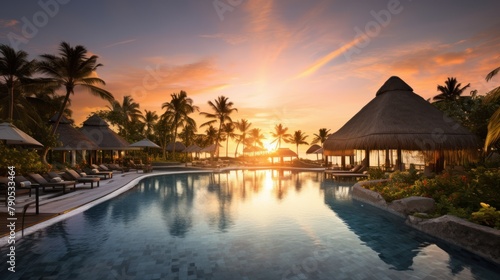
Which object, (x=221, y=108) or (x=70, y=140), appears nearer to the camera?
(x=70, y=140)

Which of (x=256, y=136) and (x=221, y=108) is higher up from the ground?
(x=221, y=108)

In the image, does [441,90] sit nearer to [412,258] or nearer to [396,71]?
[396,71]

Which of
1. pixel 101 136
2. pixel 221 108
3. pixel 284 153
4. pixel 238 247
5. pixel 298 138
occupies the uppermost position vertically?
pixel 221 108

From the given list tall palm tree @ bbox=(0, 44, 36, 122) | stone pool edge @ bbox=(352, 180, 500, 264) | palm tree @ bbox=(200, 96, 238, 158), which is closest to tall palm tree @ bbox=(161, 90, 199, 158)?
palm tree @ bbox=(200, 96, 238, 158)

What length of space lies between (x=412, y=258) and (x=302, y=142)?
5703 centimetres

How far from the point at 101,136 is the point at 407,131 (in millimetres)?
24687

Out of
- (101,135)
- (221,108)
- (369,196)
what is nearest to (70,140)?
(101,135)

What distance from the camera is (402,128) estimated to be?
1440 cm

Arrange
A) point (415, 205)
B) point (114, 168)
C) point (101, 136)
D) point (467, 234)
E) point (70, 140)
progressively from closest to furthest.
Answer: point (467, 234)
point (415, 205)
point (70, 140)
point (114, 168)
point (101, 136)

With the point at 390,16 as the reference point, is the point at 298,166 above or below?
below

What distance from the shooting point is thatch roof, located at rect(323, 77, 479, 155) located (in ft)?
45.9

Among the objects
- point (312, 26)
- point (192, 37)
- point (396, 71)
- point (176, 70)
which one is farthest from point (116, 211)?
point (396, 71)

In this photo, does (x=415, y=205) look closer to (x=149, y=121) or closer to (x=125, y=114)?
(x=125, y=114)

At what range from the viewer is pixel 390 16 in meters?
13.0
